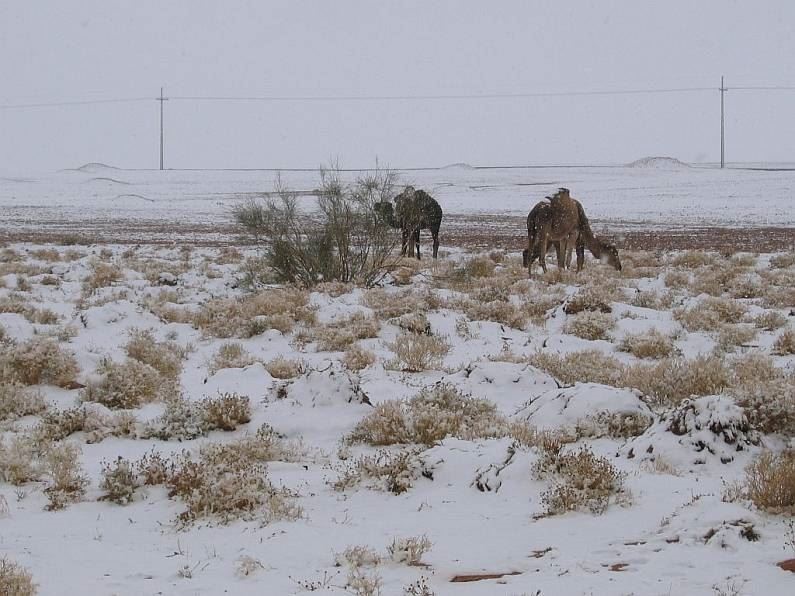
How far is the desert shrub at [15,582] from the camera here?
12.0 ft

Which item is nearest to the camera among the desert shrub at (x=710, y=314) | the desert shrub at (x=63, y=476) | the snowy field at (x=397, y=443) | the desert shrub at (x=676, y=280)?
the snowy field at (x=397, y=443)

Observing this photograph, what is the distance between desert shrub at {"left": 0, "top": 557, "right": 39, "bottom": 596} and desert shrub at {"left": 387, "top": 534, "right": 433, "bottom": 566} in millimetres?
1656

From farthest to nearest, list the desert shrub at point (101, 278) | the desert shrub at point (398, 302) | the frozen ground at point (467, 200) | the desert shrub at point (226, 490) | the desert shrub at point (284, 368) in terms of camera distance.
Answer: the frozen ground at point (467, 200), the desert shrub at point (101, 278), the desert shrub at point (398, 302), the desert shrub at point (284, 368), the desert shrub at point (226, 490)

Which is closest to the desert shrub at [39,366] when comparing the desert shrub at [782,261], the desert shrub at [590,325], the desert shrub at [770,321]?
the desert shrub at [590,325]

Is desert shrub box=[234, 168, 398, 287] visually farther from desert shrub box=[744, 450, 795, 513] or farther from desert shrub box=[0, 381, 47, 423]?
desert shrub box=[744, 450, 795, 513]

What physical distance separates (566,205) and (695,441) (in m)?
11.1

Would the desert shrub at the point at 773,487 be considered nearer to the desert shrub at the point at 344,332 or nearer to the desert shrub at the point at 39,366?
the desert shrub at the point at 344,332

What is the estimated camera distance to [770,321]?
1001cm

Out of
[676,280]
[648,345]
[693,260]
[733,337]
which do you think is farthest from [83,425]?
[693,260]

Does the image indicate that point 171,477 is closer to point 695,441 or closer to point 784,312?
point 695,441

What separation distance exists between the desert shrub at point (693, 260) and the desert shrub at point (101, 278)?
11089 mm

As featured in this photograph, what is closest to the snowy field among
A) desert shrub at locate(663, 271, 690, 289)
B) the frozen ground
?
desert shrub at locate(663, 271, 690, 289)

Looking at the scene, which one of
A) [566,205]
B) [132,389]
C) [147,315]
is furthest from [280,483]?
[566,205]

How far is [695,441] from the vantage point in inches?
211
